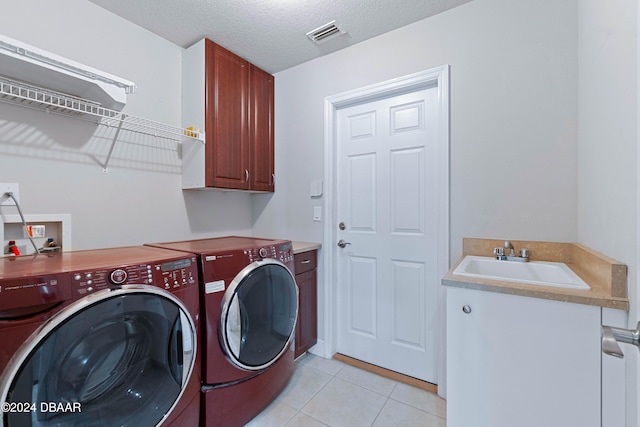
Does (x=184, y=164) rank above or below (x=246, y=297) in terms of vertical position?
above

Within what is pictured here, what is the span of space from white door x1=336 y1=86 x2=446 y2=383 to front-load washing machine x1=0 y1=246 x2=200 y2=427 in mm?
1256

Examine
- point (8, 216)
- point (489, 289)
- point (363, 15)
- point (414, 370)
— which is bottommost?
point (414, 370)

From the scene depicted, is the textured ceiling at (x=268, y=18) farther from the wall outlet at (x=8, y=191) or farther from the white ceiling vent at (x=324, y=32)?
the wall outlet at (x=8, y=191)

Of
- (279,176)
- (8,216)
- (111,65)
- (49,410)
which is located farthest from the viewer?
(279,176)

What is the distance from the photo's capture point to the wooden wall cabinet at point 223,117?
1994mm

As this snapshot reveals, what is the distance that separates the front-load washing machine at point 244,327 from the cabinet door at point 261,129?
0.88 m

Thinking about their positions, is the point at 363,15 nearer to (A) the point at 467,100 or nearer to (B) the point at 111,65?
(A) the point at 467,100

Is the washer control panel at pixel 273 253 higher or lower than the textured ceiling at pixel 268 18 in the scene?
lower

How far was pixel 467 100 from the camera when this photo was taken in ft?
5.58

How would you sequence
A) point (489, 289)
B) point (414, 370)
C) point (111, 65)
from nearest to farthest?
1. point (489, 289)
2. point (111, 65)
3. point (414, 370)

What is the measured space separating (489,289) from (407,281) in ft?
2.95

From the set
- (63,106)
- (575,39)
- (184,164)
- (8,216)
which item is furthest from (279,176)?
(575,39)

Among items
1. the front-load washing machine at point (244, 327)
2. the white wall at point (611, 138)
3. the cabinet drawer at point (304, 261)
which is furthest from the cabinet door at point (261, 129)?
the white wall at point (611, 138)

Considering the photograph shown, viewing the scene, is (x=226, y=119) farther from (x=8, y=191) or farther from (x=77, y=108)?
(x=8, y=191)
